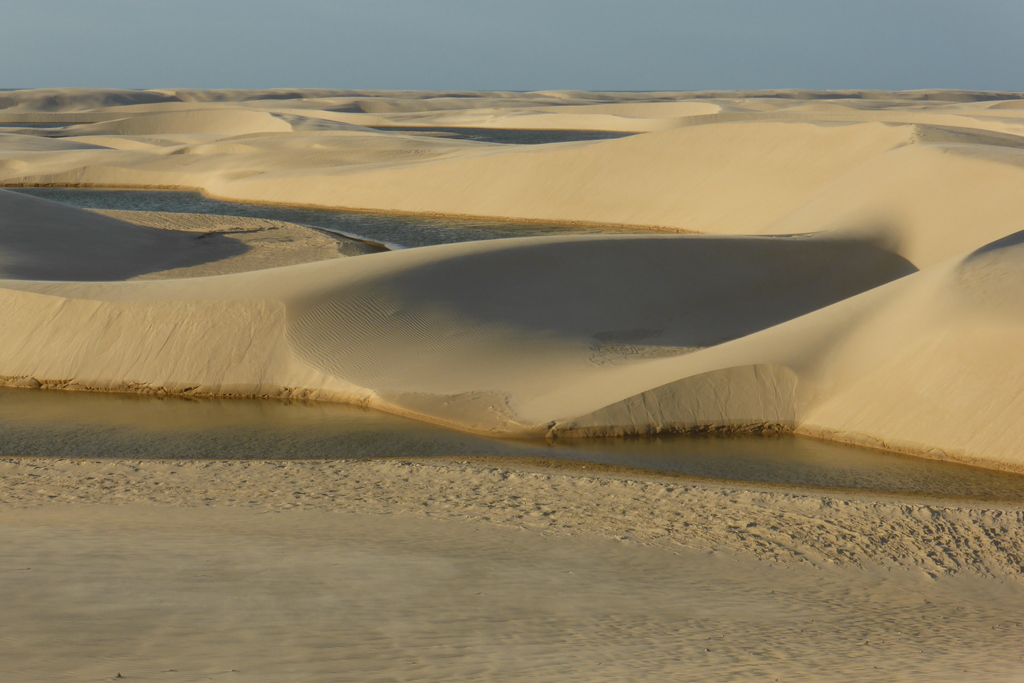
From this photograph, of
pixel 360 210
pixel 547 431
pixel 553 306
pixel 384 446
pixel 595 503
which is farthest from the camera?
pixel 360 210

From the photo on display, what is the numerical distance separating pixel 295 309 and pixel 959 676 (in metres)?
8.59

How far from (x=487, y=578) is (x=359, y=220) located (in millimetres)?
20593

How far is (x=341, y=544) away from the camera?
521 centimetres

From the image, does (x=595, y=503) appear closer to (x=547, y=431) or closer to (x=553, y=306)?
(x=547, y=431)

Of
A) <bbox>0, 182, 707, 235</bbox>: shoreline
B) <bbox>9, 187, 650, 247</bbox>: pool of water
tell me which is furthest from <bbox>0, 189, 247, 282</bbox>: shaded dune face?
<bbox>9, 187, 650, 247</bbox>: pool of water

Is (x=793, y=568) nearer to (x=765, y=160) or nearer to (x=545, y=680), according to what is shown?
(x=545, y=680)

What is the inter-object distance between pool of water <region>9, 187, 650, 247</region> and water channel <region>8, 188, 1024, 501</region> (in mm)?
10073

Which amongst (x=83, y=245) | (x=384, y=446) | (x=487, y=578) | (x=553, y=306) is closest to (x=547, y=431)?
(x=384, y=446)

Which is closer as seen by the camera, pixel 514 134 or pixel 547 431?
pixel 547 431

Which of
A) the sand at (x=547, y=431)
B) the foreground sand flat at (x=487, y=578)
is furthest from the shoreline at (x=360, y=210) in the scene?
the foreground sand flat at (x=487, y=578)

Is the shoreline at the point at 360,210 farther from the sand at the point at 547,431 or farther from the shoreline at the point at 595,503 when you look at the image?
the shoreline at the point at 595,503

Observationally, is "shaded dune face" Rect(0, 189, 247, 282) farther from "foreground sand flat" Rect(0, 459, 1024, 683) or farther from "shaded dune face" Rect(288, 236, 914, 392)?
"foreground sand flat" Rect(0, 459, 1024, 683)

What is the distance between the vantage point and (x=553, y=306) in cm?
1199

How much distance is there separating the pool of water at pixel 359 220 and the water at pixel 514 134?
2072cm
